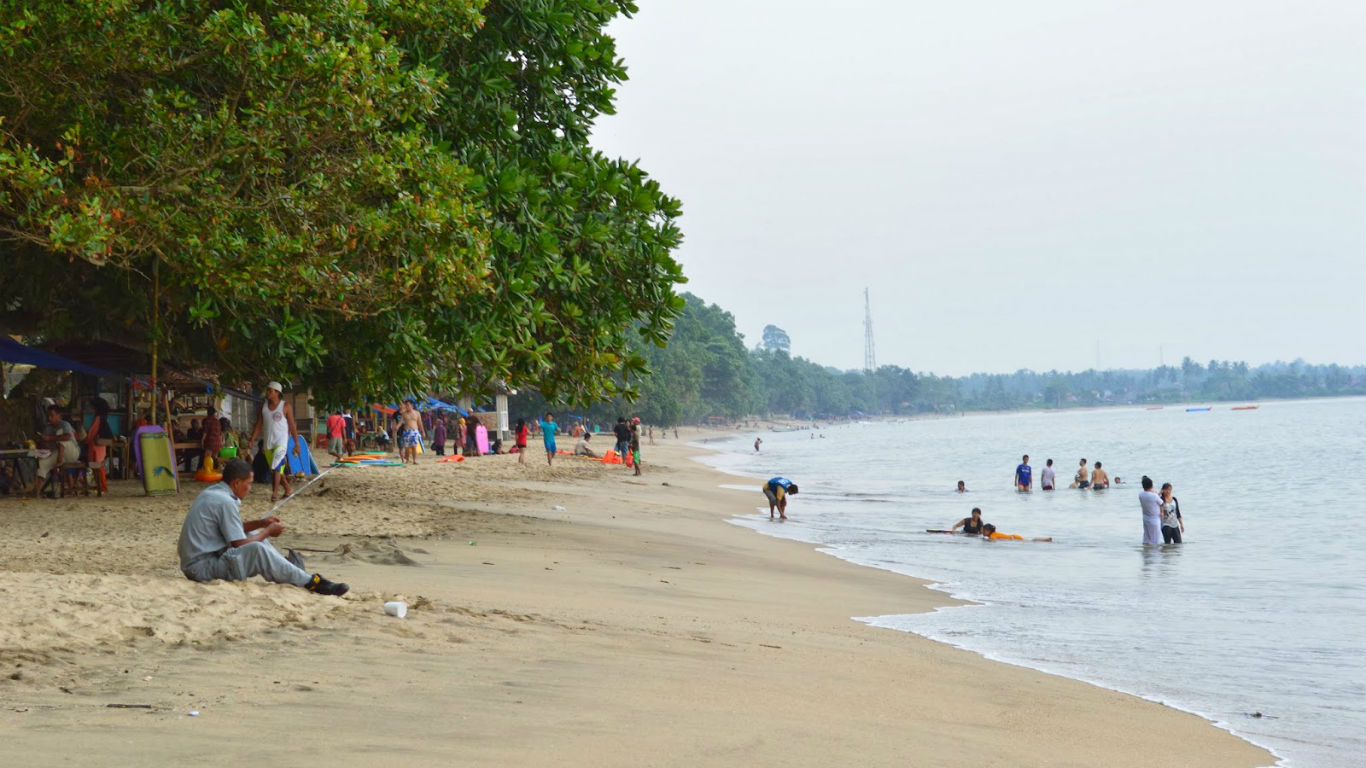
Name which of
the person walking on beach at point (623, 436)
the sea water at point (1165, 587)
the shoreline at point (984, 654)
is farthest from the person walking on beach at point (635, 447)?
the shoreline at point (984, 654)

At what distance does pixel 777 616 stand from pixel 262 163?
636 cm

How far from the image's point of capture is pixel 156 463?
15.8m

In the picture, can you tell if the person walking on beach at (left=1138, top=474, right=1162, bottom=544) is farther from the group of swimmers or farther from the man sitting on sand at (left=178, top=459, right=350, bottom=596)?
the man sitting on sand at (left=178, top=459, right=350, bottom=596)

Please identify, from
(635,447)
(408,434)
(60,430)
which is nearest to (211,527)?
(60,430)

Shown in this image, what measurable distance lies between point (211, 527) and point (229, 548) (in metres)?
0.18

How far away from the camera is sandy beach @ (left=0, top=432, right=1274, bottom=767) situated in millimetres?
4871

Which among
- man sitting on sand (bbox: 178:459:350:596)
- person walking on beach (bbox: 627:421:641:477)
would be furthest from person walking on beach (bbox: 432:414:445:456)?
man sitting on sand (bbox: 178:459:350:596)

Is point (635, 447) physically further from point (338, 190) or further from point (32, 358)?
point (338, 190)

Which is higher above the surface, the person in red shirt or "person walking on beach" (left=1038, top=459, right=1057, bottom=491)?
the person in red shirt

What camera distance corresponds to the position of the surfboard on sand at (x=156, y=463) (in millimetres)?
15727

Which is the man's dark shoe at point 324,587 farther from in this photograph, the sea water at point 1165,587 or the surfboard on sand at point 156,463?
the surfboard on sand at point 156,463

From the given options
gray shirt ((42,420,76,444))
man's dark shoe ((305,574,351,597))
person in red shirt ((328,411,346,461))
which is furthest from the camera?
person in red shirt ((328,411,346,461))

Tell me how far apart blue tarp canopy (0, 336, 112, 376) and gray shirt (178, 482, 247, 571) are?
9.84 m

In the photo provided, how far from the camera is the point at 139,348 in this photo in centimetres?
1603
